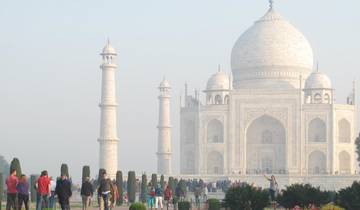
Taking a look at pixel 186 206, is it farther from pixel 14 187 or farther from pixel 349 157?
pixel 349 157

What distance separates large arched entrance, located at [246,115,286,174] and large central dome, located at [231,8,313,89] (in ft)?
8.09

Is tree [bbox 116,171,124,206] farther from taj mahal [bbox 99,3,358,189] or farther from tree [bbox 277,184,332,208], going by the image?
taj mahal [bbox 99,3,358,189]

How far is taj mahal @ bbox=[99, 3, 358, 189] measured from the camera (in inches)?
2024

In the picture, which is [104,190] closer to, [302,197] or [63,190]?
[63,190]

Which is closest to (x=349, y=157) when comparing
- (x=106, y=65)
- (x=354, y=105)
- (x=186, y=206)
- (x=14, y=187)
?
(x=354, y=105)

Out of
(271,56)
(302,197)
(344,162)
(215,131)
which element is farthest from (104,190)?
(271,56)

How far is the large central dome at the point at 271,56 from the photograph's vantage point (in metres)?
55.4

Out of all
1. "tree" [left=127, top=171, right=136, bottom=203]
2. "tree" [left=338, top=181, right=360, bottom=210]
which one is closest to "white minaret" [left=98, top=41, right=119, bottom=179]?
"tree" [left=127, top=171, right=136, bottom=203]

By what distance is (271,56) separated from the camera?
55438mm

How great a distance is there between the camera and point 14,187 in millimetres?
18562

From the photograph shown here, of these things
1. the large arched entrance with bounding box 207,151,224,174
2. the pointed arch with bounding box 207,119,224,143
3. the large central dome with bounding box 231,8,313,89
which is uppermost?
the large central dome with bounding box 231,8,313,89

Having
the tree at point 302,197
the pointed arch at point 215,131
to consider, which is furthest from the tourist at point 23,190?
the pointed arch at point 215,131

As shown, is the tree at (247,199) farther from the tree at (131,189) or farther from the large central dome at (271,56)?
the large central dome at (271,56)

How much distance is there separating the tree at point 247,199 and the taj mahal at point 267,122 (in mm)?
28801
